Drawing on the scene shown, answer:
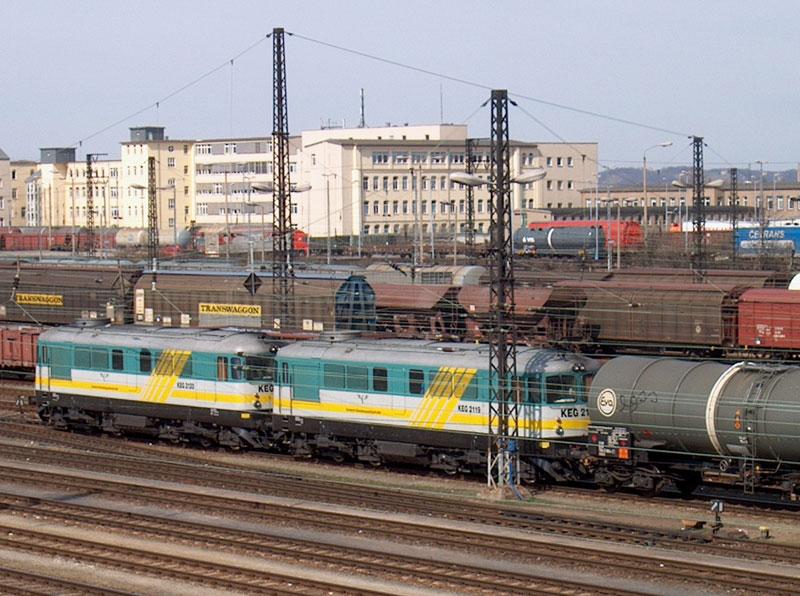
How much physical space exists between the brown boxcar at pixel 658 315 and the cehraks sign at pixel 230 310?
43.7 ft

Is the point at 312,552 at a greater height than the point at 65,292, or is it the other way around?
the point at 65,292

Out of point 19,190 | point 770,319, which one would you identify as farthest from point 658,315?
point 19,190

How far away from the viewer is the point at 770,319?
150 feet

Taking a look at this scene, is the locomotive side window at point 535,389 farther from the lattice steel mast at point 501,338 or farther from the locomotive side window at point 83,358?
the locomotive side window at point 83,358

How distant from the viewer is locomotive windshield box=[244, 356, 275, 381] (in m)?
34.5

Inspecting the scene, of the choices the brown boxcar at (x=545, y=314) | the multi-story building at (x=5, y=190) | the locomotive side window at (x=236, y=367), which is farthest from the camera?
the multi-story building at (x=5, y=190)

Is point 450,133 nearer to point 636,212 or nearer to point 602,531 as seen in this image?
point 636,212

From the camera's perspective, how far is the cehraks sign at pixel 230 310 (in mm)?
54000

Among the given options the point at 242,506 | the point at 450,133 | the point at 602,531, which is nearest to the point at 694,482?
the point at 602,531

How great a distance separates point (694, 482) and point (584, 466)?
2.57m

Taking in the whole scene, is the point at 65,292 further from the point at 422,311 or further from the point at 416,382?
the point at 416,382

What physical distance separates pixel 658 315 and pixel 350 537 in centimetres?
2697

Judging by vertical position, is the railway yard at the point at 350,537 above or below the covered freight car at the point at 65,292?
below

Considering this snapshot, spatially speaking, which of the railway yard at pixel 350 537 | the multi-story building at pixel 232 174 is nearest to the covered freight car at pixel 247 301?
the railway yard at pixel 350 537
